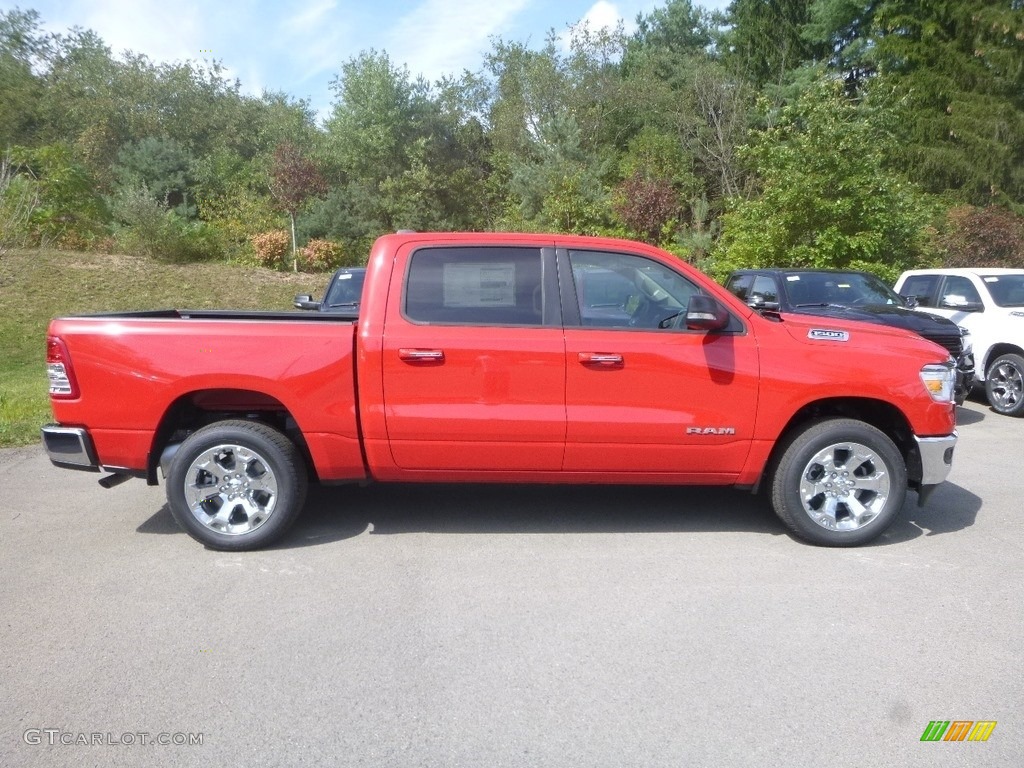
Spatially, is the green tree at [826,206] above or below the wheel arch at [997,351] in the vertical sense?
above

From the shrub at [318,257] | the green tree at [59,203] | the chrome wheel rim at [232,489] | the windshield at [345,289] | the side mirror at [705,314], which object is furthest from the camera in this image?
the shrub at [318,257]

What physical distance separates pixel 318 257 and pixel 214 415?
18.8 meters

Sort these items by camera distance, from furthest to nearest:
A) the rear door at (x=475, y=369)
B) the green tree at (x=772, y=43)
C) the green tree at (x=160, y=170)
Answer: the green tree at (x=772, y=43) < the green tree at (x=160, y=170) < the rear door at (x=475, y=369)

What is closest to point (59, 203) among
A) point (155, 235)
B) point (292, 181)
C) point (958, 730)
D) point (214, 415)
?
point (155, 235)

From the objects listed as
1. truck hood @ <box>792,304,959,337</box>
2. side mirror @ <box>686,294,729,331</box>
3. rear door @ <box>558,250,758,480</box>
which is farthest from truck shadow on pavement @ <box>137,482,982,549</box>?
truck hood @ <box>792,304,959,337</box>

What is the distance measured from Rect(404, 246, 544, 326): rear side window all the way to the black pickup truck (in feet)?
15.6

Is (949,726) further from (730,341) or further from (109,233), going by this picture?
(109,233)

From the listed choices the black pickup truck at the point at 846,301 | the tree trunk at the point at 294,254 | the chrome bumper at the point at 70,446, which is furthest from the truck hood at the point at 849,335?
the tree trunk at the point at 294,254

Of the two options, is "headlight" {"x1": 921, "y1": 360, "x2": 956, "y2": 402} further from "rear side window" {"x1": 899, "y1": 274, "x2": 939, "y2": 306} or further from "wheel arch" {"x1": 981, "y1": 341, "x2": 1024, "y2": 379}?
"rear side window" {"x1": 899, "y1": 274, "x2": 939, "y2": 306}

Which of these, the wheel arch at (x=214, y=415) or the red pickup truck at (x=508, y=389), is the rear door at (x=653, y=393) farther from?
the wheel arch at (x=214, y=415)

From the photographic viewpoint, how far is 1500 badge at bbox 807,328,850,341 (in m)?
5.20

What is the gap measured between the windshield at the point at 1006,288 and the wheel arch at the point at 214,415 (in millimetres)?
8956

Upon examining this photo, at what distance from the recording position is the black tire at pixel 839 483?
16.8 feet

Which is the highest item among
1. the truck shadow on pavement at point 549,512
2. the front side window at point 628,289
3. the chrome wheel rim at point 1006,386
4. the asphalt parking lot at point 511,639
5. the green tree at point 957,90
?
the green tree at point 957,90
